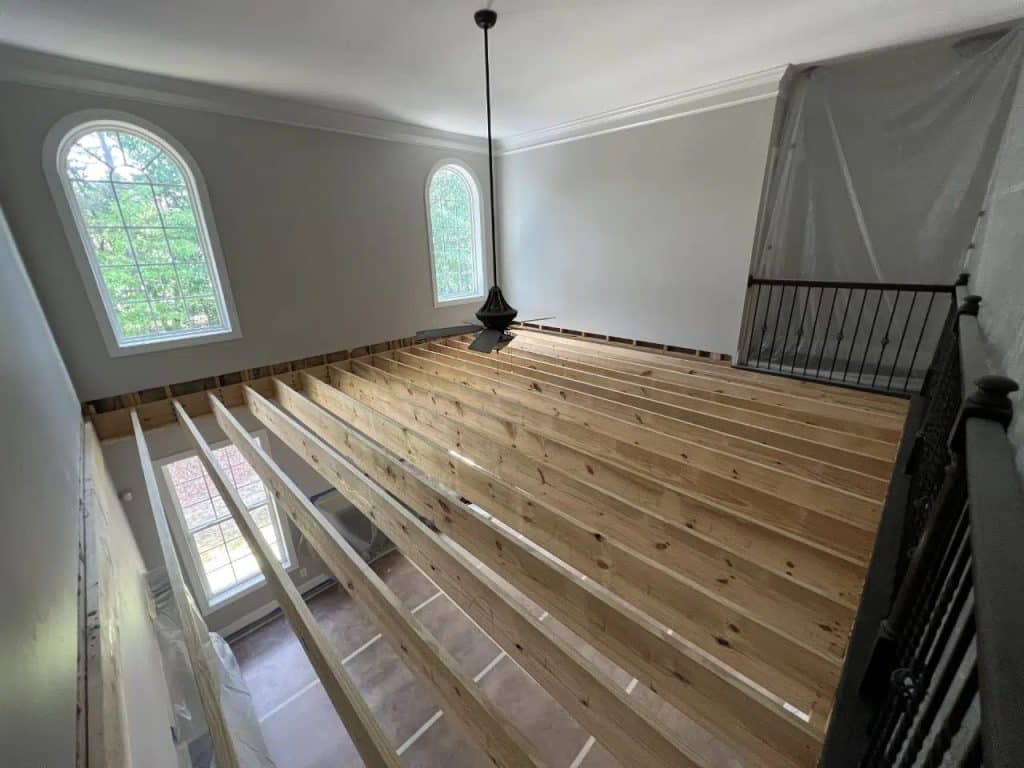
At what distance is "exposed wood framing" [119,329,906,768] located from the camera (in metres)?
1.22

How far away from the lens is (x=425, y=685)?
1482 millimetres

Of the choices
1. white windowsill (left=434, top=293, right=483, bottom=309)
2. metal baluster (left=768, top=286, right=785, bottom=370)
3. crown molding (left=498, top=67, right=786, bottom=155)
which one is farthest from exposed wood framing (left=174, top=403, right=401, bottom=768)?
crown molding (left=498, top=67, right=786, bottom=155)

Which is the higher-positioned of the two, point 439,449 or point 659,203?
point 659,203

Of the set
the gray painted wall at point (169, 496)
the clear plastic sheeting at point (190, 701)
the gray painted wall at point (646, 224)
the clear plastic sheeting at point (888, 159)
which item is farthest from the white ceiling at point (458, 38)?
the clear plastic sheeting at point (190, 701)

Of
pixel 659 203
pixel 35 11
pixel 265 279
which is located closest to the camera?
pixel 35 11

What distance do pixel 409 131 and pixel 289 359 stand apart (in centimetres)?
299

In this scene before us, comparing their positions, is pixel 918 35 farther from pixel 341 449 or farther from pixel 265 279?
pixel 265 279

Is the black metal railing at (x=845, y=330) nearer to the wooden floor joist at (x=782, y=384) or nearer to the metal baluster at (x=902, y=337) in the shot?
the metal baluster at (x=902, y=337)

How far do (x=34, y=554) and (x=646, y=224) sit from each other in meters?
4.99

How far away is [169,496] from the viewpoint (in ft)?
12.6

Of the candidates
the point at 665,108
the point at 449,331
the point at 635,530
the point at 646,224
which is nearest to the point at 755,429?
the point at 635,530

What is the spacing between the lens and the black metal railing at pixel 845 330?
10.9ft

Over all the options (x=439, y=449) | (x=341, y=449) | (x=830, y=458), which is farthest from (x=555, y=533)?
(x=341, y=449)

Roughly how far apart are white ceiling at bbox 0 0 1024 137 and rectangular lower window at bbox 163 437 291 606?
3.30 m
